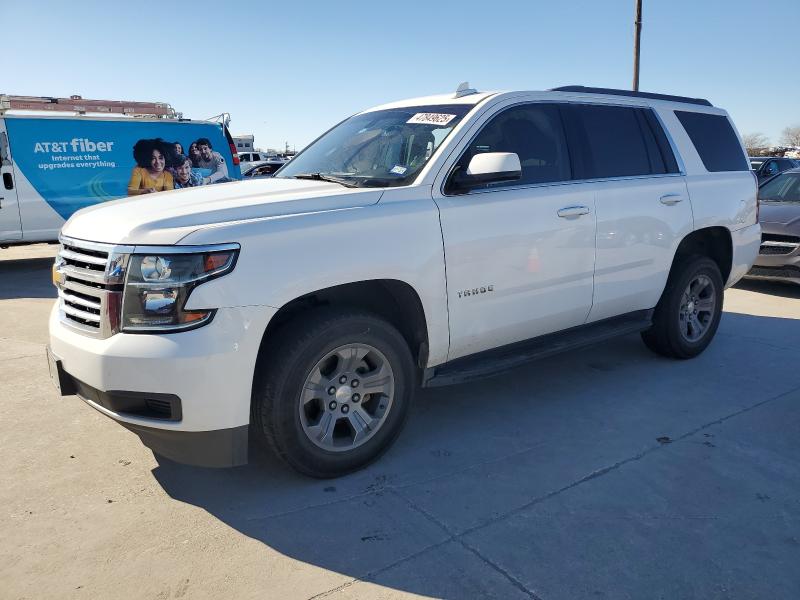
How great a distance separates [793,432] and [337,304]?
9.54 feet

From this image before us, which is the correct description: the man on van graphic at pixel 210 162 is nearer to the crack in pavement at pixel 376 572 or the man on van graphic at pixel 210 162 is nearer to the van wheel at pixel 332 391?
the van wheel at pixel 332 391

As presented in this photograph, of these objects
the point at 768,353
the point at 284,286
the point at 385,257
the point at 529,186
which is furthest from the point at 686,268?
the point at 284,286

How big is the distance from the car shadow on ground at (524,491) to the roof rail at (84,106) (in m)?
9.36

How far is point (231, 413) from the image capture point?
2.87 metres

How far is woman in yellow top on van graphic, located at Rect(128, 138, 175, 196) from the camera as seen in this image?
11500 mm

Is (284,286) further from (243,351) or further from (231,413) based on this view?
(231,413)

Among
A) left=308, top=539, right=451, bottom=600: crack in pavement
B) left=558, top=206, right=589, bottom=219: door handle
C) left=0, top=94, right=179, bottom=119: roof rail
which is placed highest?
left=0, top=94, right=179, bottom=119: roof rail

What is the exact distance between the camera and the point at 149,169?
11.7 metres

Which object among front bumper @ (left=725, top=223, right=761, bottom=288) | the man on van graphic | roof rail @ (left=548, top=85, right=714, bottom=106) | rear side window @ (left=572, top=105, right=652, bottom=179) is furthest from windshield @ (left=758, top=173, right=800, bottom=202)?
the man on van graphic

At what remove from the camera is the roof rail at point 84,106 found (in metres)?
10.5

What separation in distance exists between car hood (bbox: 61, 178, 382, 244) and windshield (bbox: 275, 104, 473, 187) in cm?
26

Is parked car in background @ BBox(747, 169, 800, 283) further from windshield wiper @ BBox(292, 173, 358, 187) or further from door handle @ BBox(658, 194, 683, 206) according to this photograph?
windshield wiper @ BBox(292, 173, 358, 187)

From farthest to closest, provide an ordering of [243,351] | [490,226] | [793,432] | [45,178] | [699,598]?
[45,178], [793,432], [490,226], [243,351], [699,598]

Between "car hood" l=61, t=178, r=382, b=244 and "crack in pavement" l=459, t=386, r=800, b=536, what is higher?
"car hood" l=61, t=178, r=382, b=244
